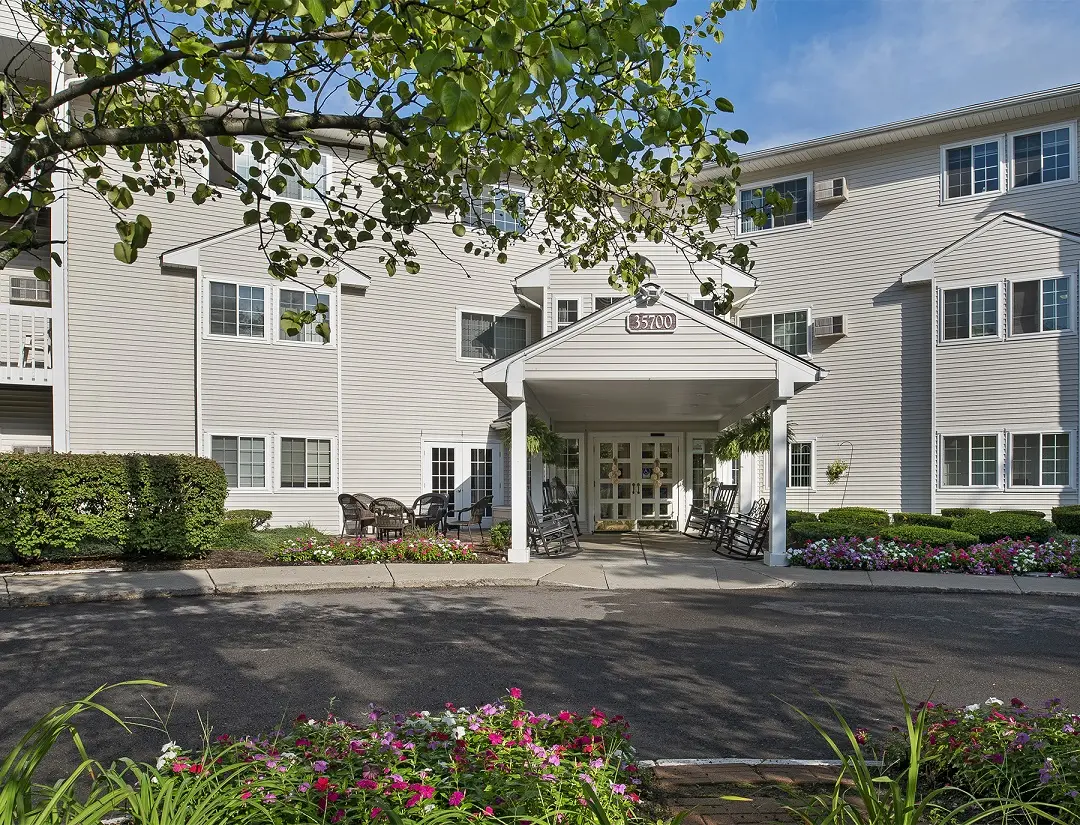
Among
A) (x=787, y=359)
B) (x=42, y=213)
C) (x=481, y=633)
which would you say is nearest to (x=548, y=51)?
(x=481, y=633)

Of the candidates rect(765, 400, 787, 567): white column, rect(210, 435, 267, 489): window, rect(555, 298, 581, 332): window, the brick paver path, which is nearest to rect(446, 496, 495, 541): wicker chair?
rect(210, 435, 267, 489): window

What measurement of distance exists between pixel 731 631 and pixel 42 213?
1656 cm

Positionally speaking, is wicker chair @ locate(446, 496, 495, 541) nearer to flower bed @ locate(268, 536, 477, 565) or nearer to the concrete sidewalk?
flower bed @ locate(268, 536, 477, 565)

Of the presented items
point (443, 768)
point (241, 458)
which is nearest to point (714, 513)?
point (241, 458)

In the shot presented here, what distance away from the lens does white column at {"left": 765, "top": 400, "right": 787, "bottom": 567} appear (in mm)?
13562

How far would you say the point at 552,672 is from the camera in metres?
6.72

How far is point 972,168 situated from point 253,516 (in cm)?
1824

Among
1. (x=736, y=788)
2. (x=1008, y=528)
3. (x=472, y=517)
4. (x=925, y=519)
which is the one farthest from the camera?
(x=472, y=517)

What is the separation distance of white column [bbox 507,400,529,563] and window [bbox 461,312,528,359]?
650cm

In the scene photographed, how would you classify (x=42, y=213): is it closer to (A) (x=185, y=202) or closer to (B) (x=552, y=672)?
(A) (x=185, y=202)

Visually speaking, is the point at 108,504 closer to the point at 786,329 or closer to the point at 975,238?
the point at 786,329

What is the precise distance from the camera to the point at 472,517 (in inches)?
710

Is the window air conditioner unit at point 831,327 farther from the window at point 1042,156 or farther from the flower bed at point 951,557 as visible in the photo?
the flower bed at point 951,557

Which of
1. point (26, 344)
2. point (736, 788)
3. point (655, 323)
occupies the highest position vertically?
point (655, 323)
